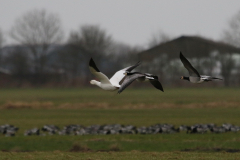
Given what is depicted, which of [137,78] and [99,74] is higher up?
[99,74]

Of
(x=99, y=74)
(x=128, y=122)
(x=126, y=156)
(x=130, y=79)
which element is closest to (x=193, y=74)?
(x=130, y=79)

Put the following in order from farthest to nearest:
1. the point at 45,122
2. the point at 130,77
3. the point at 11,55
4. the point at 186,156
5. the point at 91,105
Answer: the point at 11,55 < the point at 91,105 < the point at 45,122 < the point at 186,156 < the point at 130,77

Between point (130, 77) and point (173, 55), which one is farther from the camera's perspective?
point (173, 55)

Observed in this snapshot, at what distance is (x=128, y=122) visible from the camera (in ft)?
134

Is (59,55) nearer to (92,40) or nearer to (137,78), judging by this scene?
(92,40)

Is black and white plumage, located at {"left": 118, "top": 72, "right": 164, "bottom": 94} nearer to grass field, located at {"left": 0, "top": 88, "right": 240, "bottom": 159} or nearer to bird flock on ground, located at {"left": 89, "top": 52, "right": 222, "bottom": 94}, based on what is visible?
bird flock on ground, located at {"left": 89, "top": 52, "right": 222, "bottom": 94}

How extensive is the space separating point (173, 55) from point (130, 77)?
31986 millimetres

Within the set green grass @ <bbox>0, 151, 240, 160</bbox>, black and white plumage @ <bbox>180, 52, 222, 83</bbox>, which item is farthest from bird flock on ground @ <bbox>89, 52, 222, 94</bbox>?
green grass @ <bbox>0, 151, 240, 160</bbox>

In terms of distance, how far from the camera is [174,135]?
30.3 m

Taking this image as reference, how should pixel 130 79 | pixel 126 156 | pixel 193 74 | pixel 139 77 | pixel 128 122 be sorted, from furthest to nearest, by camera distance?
pixel 128 122 < pixel 126 156 < pixel 193 74 < pixel 139 77 < pixel 130 79

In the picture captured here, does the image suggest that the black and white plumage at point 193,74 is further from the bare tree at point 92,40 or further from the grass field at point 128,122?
the bare tree at point 92,40

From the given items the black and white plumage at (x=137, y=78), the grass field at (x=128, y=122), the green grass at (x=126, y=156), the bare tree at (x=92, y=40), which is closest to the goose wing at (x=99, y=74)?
the black and white plumage at (x=137, y=78)

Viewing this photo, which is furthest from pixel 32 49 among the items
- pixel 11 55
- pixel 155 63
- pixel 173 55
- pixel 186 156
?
pixel 186 156

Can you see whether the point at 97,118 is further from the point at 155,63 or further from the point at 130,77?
the point at 130,77
